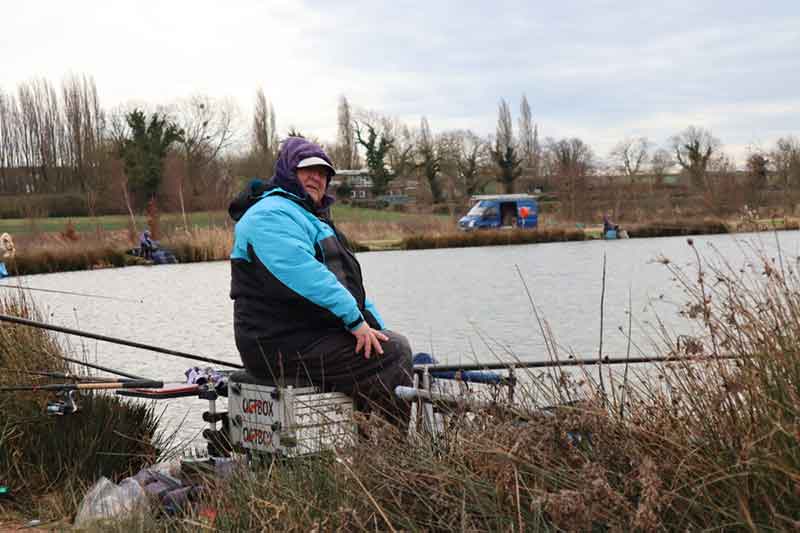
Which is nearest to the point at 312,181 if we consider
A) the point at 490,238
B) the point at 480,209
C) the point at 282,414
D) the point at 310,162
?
the point at 310,162

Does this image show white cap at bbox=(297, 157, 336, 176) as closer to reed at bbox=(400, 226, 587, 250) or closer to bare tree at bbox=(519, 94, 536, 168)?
reed at bbox=(400, 226, 587, 250)

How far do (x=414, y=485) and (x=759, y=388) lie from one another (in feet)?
3.54

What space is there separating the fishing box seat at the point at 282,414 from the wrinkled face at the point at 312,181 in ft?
2.72

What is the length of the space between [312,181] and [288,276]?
1.76 ft

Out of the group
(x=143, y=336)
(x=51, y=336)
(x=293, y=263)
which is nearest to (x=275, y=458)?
(x=293, y=263)

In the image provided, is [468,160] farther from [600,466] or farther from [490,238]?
[600,466]

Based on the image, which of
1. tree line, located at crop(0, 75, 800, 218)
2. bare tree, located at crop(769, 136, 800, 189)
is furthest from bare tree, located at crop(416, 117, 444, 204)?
bare tree, located at crop(769, 136, 800, 189)

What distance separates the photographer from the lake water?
11.1 m

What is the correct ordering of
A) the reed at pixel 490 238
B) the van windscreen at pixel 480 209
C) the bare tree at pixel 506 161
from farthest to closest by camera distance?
1. the bare tree at pixel 506 161
2. the van windscreen at pixel 480 209
3. the reed at pixel 490 238

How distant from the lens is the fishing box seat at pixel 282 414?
414cm

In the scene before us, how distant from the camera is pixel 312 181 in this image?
468 centimetres

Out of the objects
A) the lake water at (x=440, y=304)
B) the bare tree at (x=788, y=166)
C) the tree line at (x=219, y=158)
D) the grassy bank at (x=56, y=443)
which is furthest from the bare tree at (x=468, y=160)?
the grassy bank at (x=56, y=443)

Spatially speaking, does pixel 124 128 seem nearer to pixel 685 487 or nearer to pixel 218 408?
pixel 218 408

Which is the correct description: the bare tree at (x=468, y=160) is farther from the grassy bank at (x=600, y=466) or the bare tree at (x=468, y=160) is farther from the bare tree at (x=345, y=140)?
the grassy bank at (x=600, y=466)
